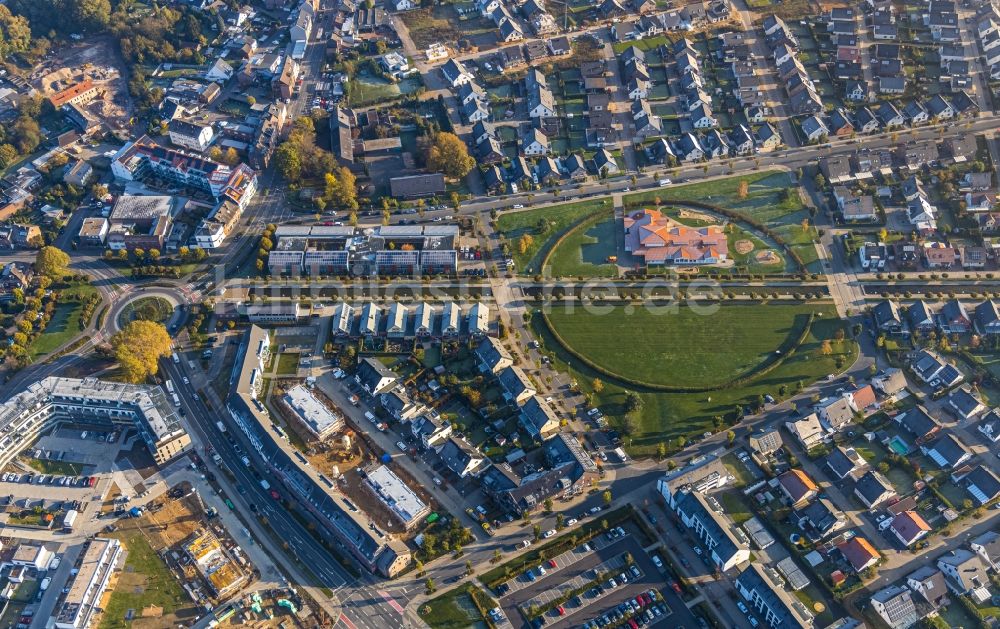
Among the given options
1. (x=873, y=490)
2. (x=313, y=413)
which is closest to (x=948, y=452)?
(x=873, y=490)

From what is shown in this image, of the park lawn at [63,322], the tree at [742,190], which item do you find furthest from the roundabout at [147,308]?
the tree at [742,190]

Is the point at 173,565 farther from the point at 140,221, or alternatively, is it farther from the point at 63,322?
the point at 140,221

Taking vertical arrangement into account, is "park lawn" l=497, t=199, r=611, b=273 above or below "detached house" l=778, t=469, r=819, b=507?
above

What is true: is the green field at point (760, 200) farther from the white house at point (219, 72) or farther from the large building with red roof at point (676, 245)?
the white house at point (219, 72)

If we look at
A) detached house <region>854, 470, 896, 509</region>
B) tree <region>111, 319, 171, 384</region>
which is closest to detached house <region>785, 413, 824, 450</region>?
detached house <region>854, 470, 896, 509</region>

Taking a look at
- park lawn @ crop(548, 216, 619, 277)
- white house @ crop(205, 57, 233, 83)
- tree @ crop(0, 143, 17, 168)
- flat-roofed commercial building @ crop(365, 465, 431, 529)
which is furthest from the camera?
white house @ crop(205, 57, 233, 83)

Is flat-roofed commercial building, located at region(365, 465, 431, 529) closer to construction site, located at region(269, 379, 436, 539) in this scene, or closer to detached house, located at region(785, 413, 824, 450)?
construction site, located at region(269, 379, 436, 539)

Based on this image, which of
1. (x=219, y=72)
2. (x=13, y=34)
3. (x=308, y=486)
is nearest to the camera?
(x=308, y=486)
